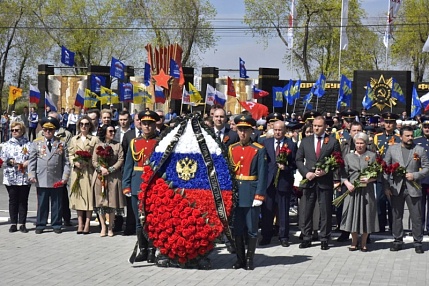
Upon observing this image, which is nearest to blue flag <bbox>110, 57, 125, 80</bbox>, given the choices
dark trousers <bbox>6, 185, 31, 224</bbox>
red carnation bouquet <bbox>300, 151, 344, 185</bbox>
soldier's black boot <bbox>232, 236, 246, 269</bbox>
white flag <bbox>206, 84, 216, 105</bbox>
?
white flag <bbox>206, 84, 216, 105</bbox>

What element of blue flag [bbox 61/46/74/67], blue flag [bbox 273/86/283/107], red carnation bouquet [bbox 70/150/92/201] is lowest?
red carnation bouquet [bbox 70/150/92/201]

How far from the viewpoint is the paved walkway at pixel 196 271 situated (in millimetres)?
9586

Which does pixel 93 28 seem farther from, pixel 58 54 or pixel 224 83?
pixel 224 83

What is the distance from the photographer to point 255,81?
1775 inches

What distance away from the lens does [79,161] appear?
12969 millimetres

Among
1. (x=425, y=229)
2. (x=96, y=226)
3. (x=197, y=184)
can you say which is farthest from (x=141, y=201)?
(x=425, y=229)

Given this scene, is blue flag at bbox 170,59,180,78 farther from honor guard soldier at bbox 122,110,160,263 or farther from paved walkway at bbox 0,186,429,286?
honor guard soldier at bbox 122,110,160,263

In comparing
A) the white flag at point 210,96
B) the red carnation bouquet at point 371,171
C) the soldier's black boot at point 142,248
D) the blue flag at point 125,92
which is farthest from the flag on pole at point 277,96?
the soldier's black boot at point 142,248

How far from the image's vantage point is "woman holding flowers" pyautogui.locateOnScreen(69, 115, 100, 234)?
13.0m

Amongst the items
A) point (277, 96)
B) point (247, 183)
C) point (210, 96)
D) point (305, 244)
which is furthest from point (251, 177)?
point (277, 96)

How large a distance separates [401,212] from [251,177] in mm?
3008

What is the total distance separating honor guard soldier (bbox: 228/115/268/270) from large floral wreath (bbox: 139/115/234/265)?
234 mm

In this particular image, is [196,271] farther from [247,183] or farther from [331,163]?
[331,163]

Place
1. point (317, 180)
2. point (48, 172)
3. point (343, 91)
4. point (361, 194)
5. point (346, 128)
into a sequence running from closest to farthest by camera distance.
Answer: point (361, 194), point (317, 180), point (48, 172), point (346, 128), point (343, 91)
